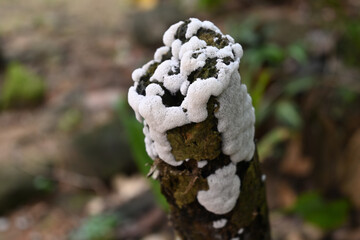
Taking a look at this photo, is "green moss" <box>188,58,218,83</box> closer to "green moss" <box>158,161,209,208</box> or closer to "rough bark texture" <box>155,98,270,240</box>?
"rough bark texture" <box>155,98,270,240</box>

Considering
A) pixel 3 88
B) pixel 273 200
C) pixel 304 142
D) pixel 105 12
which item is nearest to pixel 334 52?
pixel 304 142

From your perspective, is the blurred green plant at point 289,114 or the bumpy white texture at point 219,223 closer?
the bumpy white texture at point 219,223

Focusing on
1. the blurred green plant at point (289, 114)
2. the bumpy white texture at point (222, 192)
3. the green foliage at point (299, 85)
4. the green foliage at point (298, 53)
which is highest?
the green foliage at point (298, 53)

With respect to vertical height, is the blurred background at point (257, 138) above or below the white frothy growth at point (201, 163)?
above

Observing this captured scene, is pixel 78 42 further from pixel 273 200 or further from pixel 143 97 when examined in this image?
pixel 143 97

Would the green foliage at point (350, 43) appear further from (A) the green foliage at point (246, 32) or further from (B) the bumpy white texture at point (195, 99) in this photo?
(B) the bumpy white texture at point (195, 99)

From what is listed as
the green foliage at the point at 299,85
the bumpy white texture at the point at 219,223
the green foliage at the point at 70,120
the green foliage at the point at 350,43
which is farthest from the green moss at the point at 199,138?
the green foliage at the point at 70,120
